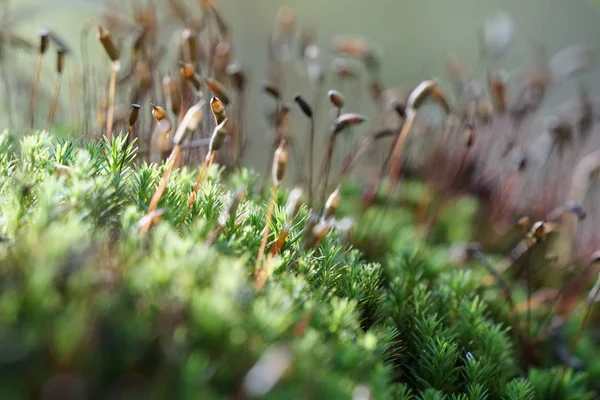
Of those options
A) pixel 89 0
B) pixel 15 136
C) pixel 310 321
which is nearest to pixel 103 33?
pixel 15 136

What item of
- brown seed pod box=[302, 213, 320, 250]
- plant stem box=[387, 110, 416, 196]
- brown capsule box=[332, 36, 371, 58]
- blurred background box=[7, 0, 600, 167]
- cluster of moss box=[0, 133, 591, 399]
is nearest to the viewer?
cluster of moss box=[0, 133, 591, 399]

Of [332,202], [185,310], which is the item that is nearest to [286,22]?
[332,202]

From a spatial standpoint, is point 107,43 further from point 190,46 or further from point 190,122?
point 190,122

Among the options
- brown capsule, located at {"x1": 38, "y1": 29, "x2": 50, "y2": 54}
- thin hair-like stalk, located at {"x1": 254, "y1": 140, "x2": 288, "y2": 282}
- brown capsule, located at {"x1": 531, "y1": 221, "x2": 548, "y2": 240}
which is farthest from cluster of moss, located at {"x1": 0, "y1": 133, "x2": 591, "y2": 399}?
brown capsule, located at {"x1": 38, "y1": 29, "x2": 50, "y2": 54}

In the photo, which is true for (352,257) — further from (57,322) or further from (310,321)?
(57,322)

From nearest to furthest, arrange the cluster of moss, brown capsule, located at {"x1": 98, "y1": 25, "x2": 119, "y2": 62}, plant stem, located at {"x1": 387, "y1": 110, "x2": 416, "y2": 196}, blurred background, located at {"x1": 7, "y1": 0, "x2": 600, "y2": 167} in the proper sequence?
the cluster of moss
brown capsule, located at {"x1": 98, "y1": 25, "x2": 119, "y2": 62}
plant stem, located at {"x1": 387, "y1": 110, "x2": 416, "y2": 196}
blurred background, located at {"x1": 7, "y1": 0, "x2": 600, "y2": 167}

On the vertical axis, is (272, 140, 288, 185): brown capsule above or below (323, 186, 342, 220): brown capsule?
above

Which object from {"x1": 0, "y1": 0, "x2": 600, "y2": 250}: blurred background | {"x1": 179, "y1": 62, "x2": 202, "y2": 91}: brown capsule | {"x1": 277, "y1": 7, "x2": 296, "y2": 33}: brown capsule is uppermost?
{"x1": 277, "y1": 7, "x2": 296, "y2": 33}: brown capsule

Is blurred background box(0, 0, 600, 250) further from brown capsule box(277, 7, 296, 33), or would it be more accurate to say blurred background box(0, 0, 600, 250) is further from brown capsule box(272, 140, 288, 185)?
brown capsule box(272, 140, 288, 185)
